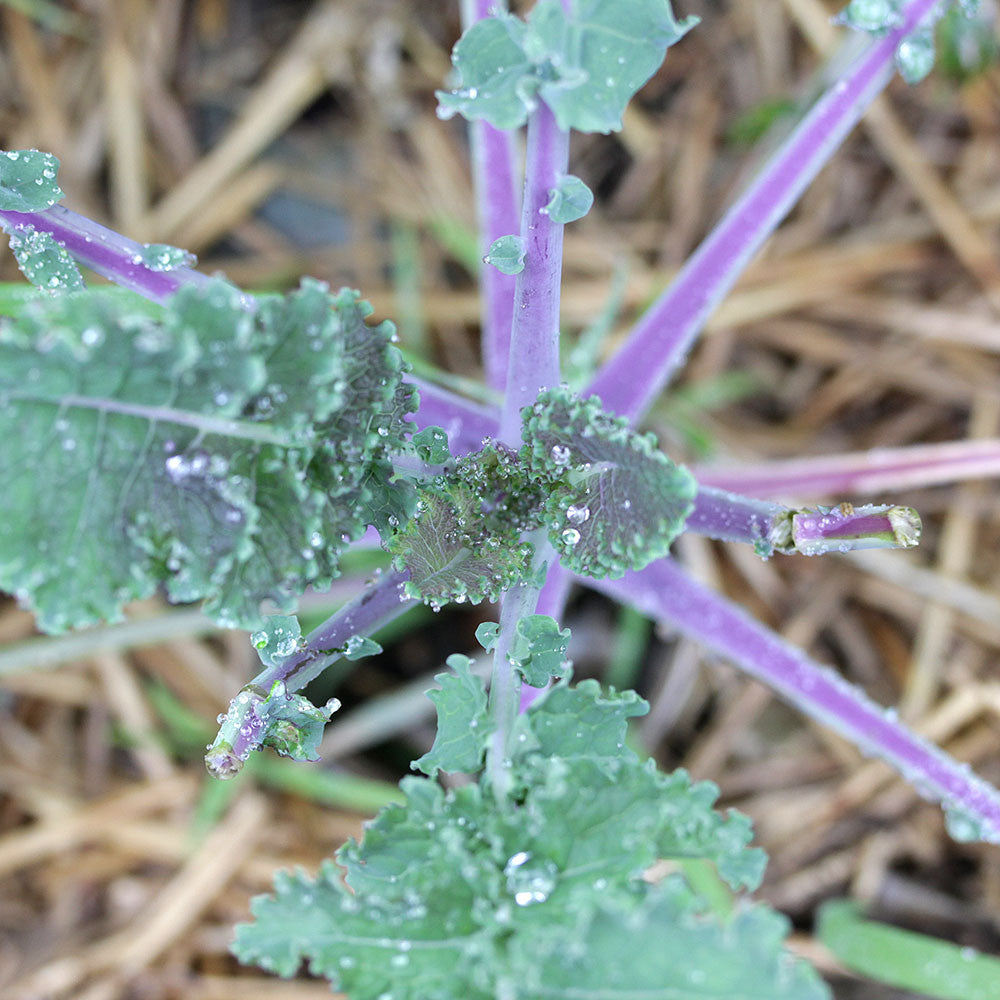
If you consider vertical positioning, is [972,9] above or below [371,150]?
below

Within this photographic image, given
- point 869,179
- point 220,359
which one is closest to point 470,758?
point 220,359

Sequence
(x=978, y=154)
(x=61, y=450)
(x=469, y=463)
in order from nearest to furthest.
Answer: (x=61, y=450) → (x=469, y=463) → (x=978, y=154)

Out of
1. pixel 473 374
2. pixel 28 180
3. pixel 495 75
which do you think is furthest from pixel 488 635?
pixel 473 374

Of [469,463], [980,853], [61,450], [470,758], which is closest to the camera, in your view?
[61,450]

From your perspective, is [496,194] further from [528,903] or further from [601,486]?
[528,903]

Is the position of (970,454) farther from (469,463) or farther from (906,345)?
(469,463)

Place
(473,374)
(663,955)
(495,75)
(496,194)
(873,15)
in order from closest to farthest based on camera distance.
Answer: (663,955) < (495,75) < (873,15) < (496,194) < (473,374)

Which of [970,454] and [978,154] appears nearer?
[970,454]
